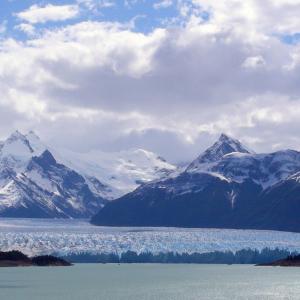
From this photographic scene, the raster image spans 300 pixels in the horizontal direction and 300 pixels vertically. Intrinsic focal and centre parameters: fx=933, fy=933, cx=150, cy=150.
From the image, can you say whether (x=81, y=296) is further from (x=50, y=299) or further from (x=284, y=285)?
(x=284, y=285)

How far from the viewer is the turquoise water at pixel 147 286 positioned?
447ft

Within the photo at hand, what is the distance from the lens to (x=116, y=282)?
552ft

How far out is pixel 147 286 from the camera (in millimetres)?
157125

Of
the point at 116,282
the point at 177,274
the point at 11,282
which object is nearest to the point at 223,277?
the point at 177,274

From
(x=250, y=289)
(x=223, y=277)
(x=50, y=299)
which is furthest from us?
(x=223, y=277)

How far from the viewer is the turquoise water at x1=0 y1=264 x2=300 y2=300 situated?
13612 cm

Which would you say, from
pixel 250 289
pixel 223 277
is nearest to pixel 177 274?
pixel 223 277

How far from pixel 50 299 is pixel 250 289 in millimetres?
36330

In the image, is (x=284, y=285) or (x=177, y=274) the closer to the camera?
(x=284, y=285)

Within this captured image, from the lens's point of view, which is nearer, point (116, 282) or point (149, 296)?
point (149, 296)

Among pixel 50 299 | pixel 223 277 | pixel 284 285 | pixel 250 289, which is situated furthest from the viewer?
pixel 223 277

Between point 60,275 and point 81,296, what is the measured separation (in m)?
57.4

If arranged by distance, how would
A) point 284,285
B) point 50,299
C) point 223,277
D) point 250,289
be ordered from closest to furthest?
point 50,299
point 250,289
point 284,285
point 223,277

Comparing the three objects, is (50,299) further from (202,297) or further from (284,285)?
(284,285)
